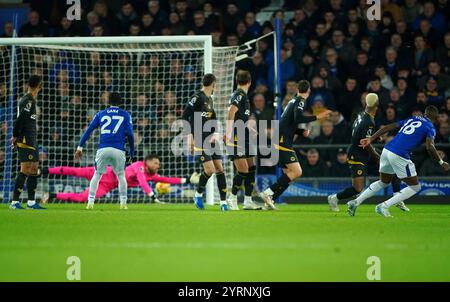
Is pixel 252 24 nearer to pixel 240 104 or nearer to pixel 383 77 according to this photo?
pixel 383 77

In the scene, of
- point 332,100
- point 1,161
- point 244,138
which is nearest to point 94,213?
point 244,138

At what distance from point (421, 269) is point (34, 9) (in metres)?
16.0

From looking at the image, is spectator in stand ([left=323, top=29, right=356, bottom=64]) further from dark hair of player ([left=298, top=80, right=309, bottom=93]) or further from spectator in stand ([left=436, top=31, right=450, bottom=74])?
dark hair of player ([left=298, top=80, right=309, bottom=93])

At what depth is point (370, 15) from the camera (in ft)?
62.2

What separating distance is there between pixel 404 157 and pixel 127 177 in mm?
6040

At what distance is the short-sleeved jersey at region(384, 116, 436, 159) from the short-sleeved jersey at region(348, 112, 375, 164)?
99cm

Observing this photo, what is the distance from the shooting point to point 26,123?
1384 centimetres

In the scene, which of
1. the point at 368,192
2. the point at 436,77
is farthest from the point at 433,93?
the point at 368,192

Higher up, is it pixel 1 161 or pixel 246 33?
pixel 246 33

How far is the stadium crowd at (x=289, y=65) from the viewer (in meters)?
18.2

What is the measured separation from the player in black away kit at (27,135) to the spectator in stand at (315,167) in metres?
6.05

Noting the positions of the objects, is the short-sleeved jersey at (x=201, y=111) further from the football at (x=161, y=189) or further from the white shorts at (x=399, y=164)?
the football at (x=161, y=189)

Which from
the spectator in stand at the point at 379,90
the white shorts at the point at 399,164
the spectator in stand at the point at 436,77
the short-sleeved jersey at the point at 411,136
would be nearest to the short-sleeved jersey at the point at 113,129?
the white shorts at the point at 399,164

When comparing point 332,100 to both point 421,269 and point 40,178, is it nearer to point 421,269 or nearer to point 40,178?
point 40,178
